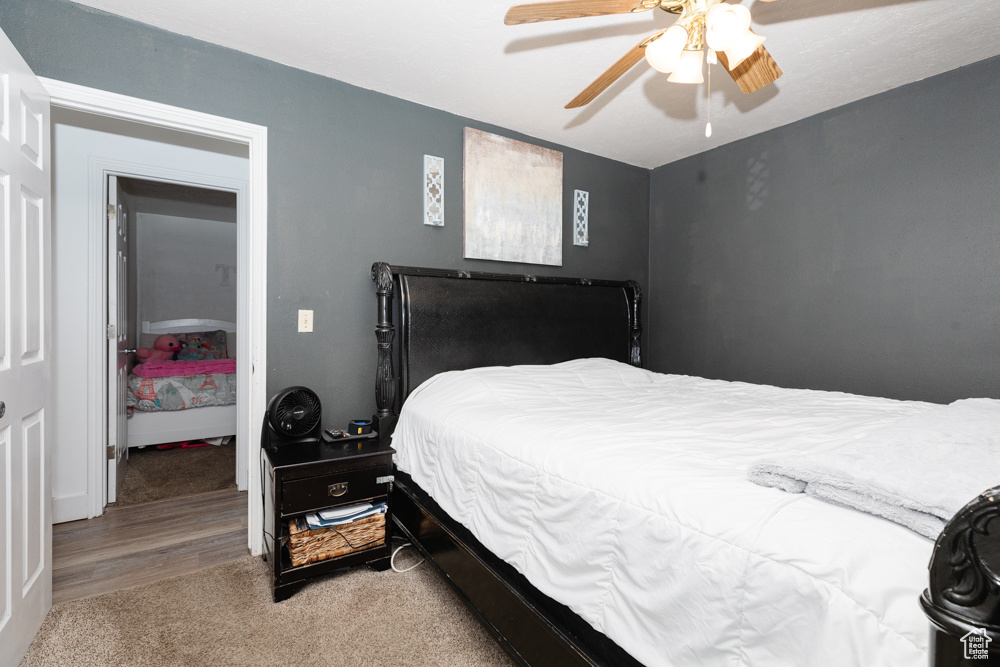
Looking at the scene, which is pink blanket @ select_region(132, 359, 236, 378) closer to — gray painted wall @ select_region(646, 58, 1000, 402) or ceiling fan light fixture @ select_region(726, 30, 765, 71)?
gray painted wall @ select_region(646, 58, 1000, 402)

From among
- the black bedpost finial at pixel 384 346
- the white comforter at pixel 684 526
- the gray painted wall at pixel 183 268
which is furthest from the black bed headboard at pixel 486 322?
the gray painted wall at pixel 183 268

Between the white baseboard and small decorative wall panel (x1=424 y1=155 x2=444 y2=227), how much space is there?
2533mm

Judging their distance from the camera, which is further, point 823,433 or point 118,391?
point 118,391

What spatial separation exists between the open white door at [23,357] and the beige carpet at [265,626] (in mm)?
185

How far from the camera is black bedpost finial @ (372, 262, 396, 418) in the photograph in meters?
2.50

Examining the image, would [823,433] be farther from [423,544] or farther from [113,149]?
[113,149]

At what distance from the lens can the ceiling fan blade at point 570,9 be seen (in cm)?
145

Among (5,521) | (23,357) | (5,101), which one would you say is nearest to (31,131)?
(5,101)

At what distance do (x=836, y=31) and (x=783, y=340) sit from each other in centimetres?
170

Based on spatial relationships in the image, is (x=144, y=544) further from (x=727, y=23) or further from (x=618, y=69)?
(x=727, y=23)

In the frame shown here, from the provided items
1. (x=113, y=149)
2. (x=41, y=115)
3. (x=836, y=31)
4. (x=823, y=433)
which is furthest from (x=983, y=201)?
(x=113, y=149)

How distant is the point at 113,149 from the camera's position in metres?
2.88

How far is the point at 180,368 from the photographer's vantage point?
432 cm

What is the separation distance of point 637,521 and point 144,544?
2632mm
